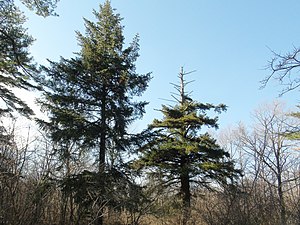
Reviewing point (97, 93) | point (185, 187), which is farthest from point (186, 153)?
point (97, 93)

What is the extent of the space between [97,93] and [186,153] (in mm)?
6048

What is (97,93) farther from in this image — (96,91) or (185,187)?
(185,187)

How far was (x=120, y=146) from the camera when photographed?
45.9ft

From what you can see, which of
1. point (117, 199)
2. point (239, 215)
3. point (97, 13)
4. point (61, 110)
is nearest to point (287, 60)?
point (239, 215)

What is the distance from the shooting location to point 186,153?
16.9 meters

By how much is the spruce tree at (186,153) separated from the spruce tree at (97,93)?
2.46 m

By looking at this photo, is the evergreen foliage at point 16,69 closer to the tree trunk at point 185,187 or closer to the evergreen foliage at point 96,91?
the evergreen foliage at point 96,91

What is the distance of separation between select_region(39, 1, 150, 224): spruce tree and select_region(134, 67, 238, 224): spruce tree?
2.46 meters

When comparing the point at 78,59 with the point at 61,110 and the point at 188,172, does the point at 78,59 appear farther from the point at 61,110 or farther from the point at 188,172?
the point at 188,172

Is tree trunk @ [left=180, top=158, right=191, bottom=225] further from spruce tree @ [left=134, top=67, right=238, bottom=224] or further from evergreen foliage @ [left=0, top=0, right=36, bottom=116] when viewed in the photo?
evergreen foliage @ [left=0, top=0, right=36, bottom=116]

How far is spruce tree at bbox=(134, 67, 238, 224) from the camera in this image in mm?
16562

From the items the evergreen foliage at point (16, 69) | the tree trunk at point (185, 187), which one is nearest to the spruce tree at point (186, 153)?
the tree trunk at point (185, 187)

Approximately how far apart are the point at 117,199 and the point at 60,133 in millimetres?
3887

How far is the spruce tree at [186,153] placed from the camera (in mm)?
16562
